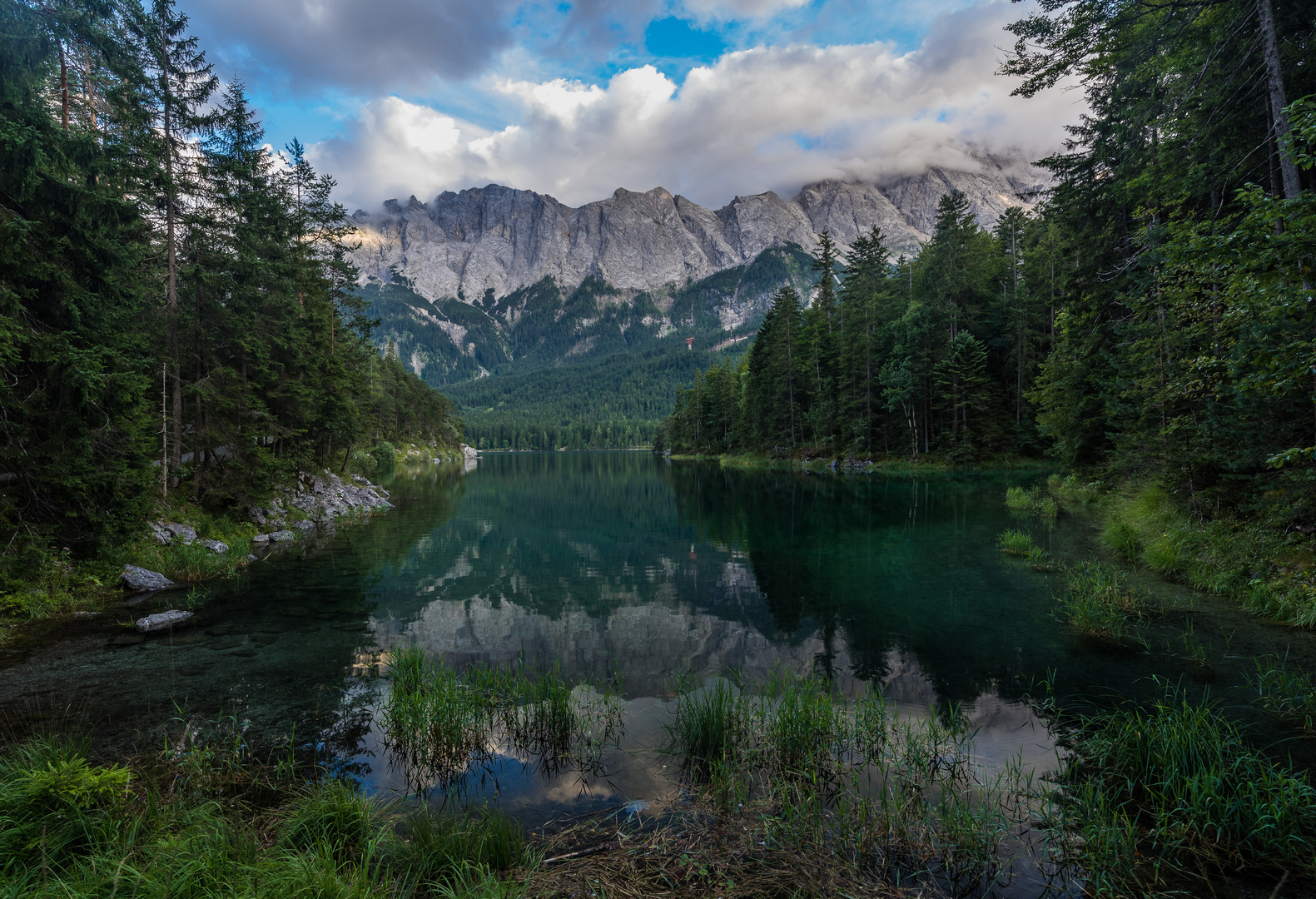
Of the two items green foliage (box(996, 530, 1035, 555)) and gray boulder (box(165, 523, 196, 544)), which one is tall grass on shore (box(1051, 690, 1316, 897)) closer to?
green foliage (box(996, 530, 1035, 555))

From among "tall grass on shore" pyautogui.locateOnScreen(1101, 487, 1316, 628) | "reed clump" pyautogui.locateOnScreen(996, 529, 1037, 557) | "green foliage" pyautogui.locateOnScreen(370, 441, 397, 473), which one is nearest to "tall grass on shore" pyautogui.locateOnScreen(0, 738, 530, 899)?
Result: "tall grass on shore" pyautogui.locateOnScreen(1101, 487, 1316, 628)

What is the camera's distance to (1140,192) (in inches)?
745

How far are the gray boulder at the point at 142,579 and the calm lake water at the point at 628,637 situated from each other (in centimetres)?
111

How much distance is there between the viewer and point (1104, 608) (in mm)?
10742

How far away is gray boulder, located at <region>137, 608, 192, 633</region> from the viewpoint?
11102mm

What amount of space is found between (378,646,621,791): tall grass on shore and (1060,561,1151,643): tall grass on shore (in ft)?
30.3

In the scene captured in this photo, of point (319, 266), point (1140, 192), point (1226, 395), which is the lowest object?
point (1226, 395)

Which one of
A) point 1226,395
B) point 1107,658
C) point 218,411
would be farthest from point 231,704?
point 1226,395

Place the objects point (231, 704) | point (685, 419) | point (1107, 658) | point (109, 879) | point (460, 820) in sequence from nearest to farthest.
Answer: point (109, 879), point (460, 820), point (231, 704), point (1107, 658), point (685, 419)

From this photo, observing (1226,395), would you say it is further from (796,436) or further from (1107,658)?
(796,436)

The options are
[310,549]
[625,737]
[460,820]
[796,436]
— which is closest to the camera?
[460,820]

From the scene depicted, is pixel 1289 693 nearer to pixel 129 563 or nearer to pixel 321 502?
pixel 129 563

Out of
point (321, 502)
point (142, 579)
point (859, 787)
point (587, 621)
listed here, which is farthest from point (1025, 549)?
point (321, 502)

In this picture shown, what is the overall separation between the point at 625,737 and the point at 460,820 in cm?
244
